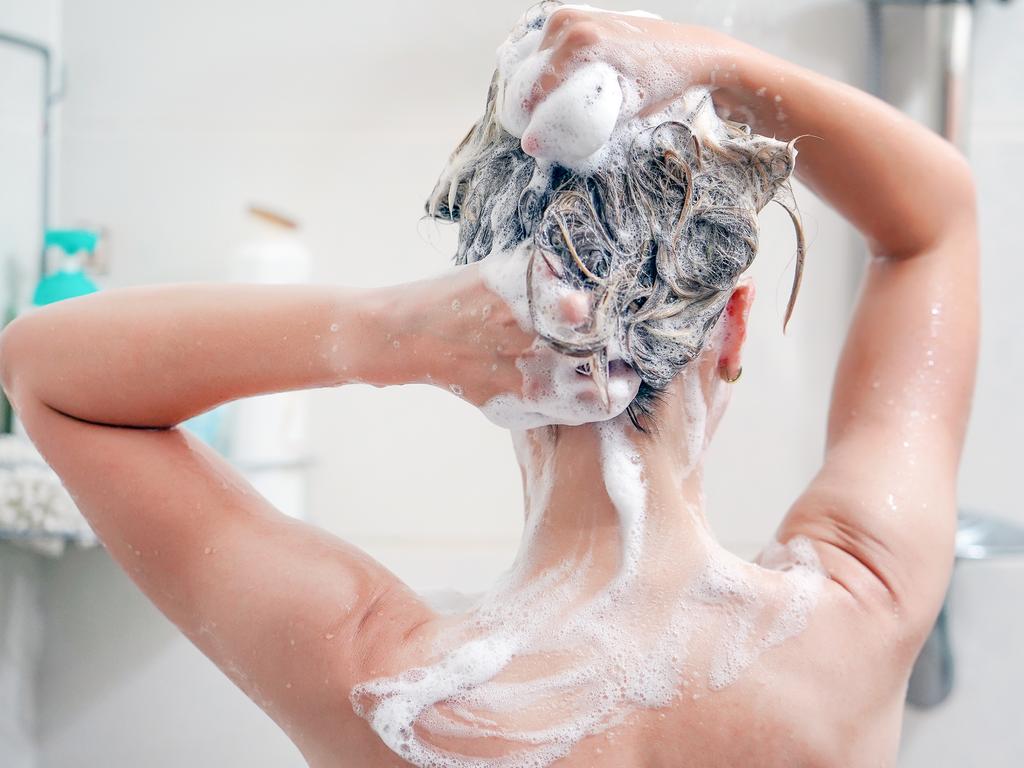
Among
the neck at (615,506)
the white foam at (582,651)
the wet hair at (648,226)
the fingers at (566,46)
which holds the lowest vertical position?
the white foam at (582,651)

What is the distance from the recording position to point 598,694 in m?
0.67

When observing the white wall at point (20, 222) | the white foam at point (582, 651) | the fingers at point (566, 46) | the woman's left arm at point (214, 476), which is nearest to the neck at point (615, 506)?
the white foam at point (582, 651)

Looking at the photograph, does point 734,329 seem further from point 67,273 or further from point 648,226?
point 67,273

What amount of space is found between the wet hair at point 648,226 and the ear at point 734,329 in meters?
0.03

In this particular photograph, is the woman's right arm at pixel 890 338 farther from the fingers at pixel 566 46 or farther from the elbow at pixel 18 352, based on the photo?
the elbow at pixel 18 352

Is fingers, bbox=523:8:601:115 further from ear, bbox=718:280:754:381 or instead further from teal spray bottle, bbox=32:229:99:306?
teal spray bottle, bbox=32:229:99:306

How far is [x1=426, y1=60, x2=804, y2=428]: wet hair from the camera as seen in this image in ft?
2.11

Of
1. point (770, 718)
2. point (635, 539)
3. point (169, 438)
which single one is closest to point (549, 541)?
point (635, 539)

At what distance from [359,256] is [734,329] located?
0.96m

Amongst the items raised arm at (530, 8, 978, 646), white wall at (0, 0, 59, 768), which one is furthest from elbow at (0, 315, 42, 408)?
white wall at (0, 0, 59, 768)

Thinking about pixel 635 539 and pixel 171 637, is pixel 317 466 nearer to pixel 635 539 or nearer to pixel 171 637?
pixel 171 637

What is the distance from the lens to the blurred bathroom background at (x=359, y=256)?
1.57 meters

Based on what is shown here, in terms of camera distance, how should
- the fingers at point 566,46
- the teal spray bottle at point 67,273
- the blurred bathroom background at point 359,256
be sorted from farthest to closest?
the blurred bathroom background at point 359,256
the teal spray bottle at point 67,273
the fingers at point 566,46

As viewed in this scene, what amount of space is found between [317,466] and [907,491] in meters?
1.04
